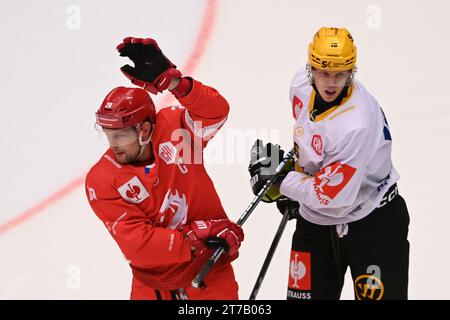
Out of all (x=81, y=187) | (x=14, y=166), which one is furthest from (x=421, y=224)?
(x=14, y=166)

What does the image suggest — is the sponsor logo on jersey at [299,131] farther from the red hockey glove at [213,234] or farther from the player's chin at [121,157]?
the player's chin at [121,157]

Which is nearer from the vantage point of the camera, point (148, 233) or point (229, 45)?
point (148, 233)

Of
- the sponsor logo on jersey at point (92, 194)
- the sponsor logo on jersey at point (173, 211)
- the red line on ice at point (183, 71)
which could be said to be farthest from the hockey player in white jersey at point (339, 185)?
the red line on ice at point (183, 71)

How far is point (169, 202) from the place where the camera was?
3.33 metres

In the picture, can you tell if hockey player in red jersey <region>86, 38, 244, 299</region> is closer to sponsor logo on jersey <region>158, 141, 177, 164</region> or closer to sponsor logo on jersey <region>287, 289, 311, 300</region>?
sponsor logo on jersey <region>158, 141, 177, 164</region>

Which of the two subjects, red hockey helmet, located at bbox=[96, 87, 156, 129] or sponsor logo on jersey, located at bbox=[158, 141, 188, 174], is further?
sponsor logo on jersey, located at bbox=[158, 141, 188, 174]

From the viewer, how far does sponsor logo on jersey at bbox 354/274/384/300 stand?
133 inches

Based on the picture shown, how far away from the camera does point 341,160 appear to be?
3.21 meters

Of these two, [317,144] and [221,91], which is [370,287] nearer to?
[317,144]

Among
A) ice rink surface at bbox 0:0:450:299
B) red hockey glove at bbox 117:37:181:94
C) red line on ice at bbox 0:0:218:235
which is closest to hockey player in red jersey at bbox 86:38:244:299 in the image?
red hockey glove at bbox 117:37:181:94

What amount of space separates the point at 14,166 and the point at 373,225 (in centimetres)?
215

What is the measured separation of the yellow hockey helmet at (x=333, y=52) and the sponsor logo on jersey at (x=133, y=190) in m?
0.73
